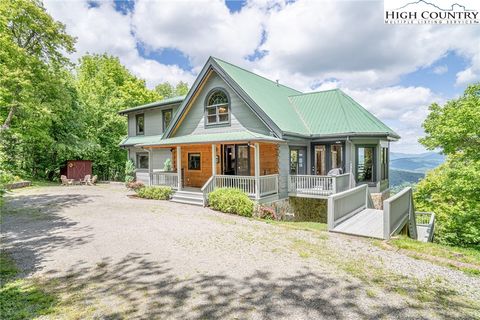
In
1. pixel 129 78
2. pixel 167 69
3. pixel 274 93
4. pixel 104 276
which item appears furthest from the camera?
pixel 167 69

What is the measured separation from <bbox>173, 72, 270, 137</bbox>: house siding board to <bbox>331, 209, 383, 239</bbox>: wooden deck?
234 inches

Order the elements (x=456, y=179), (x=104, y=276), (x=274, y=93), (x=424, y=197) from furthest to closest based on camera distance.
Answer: (x=424, y=197)
(x=274, y=93)
(x=456, y=179)
(x=104, y=276)

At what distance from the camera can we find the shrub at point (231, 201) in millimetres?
11124

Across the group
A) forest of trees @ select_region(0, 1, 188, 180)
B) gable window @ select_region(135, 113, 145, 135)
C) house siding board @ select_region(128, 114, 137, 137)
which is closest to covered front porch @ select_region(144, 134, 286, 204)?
gable window @ select_region(135, 113, 145, 135)

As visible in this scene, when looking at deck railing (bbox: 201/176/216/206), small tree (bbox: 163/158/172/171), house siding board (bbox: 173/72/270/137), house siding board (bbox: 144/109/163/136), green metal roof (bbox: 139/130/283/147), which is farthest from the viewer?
house siding board (bbox: 144/109/163/136)

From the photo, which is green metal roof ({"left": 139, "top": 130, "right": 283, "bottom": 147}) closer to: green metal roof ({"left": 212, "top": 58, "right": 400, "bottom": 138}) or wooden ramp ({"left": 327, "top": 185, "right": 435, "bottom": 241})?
green metal roof ({"left": 212, "top": 58, "right": 400, "bottom": 138})

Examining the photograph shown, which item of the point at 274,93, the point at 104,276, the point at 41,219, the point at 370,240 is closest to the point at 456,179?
the point at 370,240

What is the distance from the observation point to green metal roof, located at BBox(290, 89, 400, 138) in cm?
1398

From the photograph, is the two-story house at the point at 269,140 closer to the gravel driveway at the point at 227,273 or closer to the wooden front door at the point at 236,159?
the wooden front door at the point at 236,159

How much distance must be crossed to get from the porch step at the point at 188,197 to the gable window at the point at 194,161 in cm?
293

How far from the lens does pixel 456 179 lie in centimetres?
1230

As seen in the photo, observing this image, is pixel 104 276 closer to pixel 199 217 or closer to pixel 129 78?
pixel 199 217

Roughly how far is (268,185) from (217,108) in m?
5.63

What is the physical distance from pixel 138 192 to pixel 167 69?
174 ft
